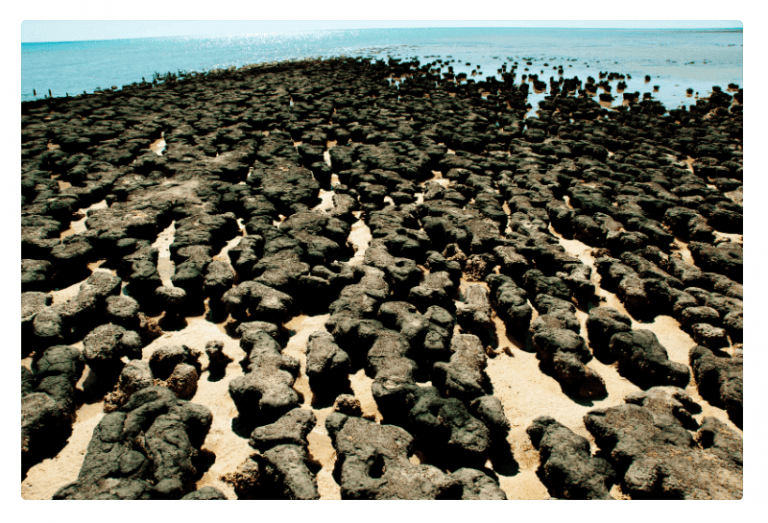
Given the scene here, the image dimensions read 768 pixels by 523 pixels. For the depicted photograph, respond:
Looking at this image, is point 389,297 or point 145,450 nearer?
point 145,450

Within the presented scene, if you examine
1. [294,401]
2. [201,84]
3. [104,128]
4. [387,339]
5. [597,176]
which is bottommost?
[294,401]

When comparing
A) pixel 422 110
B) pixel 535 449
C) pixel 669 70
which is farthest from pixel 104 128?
pixel 669 70

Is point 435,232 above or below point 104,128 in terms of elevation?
below

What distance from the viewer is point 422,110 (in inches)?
548

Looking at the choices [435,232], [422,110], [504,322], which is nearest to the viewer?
[504,322]

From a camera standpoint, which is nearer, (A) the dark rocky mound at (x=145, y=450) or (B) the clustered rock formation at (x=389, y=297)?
(A) the dark rocky mound at (x=145, y=450)

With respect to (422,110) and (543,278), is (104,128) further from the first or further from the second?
(543,278)

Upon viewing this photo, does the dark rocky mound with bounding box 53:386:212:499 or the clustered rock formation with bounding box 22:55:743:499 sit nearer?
the dark rocky mound with bounding box 53:386:212:499

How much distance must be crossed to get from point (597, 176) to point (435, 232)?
13.7 feet

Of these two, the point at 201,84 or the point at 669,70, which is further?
the point at 669,70

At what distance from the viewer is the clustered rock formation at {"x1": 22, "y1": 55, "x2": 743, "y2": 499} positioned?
307 centimetres

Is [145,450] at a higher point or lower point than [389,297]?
lower

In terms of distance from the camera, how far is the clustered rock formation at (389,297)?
10.1ft

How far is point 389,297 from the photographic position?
16.2 feet
